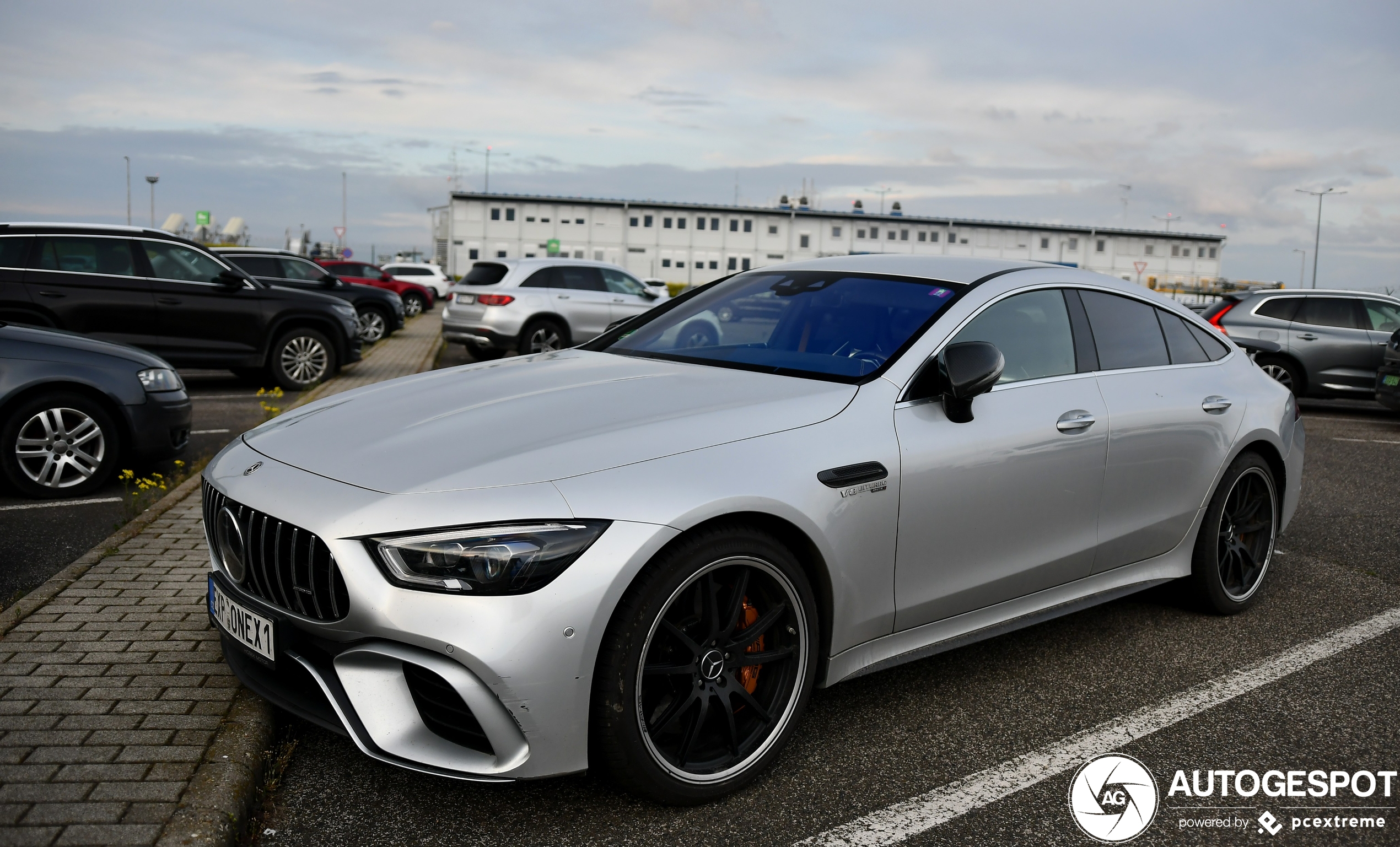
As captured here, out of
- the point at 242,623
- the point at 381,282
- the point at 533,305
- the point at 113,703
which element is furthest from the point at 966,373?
the point at 381,282

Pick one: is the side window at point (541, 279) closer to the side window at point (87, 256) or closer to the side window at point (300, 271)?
the side window at point (300, 271)

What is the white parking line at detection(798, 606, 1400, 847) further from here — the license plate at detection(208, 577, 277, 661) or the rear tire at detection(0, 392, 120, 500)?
the rear tire at detection(0, 392, 120, 500)

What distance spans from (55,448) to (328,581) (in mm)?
4680

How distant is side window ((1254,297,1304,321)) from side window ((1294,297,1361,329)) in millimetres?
73

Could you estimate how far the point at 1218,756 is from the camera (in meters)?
3.29

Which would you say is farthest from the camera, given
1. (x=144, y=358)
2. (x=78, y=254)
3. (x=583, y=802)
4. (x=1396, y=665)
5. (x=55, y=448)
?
(x=78, y=254)

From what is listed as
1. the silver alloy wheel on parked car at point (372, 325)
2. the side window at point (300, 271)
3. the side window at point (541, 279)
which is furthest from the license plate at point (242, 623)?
the silver alloy wheel on parked car at point (372, 325)

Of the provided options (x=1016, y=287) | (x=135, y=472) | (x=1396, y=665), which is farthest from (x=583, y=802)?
(x=135, y=472)

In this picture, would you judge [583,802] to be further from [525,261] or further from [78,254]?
[525,261]

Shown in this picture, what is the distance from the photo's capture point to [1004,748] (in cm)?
331

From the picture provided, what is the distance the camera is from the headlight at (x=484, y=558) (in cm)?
249

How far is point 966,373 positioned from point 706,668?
4.06ft

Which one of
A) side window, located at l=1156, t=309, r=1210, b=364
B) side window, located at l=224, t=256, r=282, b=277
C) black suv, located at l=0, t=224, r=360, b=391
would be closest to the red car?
side window, located at l=224, t=256, r=282, b=277

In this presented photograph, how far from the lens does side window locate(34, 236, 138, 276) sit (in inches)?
406
